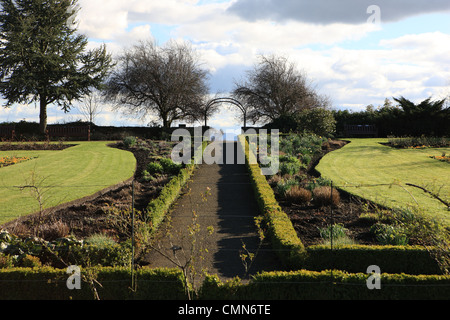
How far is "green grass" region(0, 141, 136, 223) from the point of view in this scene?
10734 millimetres

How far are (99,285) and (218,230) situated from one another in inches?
133

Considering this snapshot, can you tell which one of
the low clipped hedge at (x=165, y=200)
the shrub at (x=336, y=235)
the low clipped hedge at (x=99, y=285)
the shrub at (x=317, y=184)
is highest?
the shrub at (x=317, y=184)

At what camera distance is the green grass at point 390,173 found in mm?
11008

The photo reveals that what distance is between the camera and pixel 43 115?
97.9ft

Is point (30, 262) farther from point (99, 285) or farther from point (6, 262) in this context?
point (99, 285)

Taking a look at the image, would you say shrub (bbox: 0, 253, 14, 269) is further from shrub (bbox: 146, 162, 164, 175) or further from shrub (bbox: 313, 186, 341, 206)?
shrub (bbox: 146, 162, 164, 175)

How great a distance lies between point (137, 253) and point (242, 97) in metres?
32.1

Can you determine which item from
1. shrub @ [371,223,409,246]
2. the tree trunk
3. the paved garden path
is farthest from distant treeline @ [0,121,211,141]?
shrub @ [371,223,409,246]

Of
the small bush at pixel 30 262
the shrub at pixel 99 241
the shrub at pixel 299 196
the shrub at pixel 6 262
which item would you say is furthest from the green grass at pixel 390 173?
the shrub at pixel 6 262

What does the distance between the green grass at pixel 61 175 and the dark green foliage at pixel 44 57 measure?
8948 millimetres

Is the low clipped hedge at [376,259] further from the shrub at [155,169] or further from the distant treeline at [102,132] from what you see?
the distant treeline at [102,132]

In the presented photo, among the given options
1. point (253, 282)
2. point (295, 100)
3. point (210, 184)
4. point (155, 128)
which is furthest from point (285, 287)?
point (295, 100)

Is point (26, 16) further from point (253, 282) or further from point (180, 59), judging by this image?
point (253, 282)

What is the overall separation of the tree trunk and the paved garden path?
729 inches
